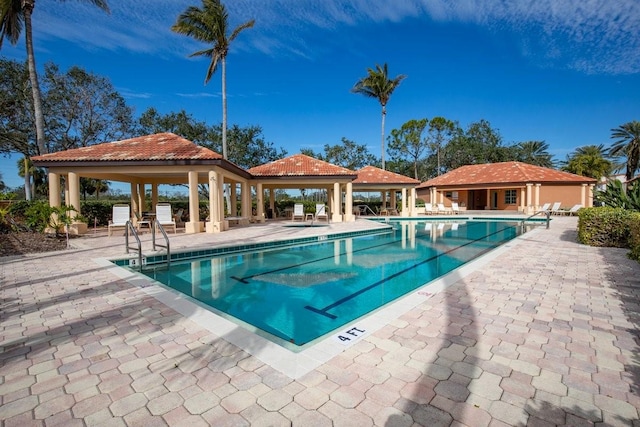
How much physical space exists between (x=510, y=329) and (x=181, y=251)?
26.2 feet

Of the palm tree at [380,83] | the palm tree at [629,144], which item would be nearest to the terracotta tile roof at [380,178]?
the palm tree at [380,83]

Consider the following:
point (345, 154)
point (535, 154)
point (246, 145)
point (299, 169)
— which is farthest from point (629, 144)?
point (246, 145)

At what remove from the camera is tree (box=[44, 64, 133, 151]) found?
22.7 metres

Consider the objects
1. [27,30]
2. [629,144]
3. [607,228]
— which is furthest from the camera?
[629,144]

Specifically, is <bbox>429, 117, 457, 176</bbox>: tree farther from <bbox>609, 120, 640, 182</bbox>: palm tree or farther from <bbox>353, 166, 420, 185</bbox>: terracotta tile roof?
<bbox>353, 166, 420, 185</bbox>: terracotta tile roof

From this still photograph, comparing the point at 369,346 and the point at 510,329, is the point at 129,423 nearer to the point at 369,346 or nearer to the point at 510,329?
the point at 369,346

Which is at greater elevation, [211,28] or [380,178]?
[211,28]

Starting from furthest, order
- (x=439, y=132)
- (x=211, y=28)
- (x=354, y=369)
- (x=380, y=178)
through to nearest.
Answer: (x=439, y=132) < (x=380, y=178) < (x=211, y=28) < (x=354, y=369)

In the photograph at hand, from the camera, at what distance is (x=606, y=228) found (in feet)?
29.4

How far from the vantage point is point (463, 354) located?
112 inches

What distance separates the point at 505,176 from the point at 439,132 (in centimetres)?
1893

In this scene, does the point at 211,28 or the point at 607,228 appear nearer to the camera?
the point at 607,228

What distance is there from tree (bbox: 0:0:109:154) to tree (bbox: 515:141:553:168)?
52280mm

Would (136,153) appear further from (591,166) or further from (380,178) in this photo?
(591,166)
